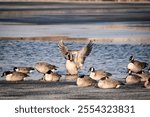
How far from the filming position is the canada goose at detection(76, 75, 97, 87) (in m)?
3.64

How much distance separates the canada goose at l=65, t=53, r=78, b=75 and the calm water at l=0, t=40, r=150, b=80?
0.09 ft

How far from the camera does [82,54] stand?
144 inches

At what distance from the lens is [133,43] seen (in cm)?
367

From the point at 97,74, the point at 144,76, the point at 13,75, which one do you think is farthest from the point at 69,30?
the point at 144,76

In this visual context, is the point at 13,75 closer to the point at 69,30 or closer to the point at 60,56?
the point at 60,56

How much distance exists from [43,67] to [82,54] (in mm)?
281

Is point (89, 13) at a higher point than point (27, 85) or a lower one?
higher

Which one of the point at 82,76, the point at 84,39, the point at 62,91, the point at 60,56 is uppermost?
the point at 84,39

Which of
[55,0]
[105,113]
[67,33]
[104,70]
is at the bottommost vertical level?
[105,113]

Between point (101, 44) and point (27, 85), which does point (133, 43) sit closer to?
point (101, 44)

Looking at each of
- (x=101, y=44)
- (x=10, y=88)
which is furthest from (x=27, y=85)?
(x=101, y=44)

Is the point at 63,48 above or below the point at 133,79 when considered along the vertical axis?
above

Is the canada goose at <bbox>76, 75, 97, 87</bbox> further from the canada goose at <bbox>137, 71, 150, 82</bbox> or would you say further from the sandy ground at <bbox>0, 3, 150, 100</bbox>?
the canada goose at <bbox>137, 71, 150, 82</bbox>

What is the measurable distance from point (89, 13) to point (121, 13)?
0.22 m
